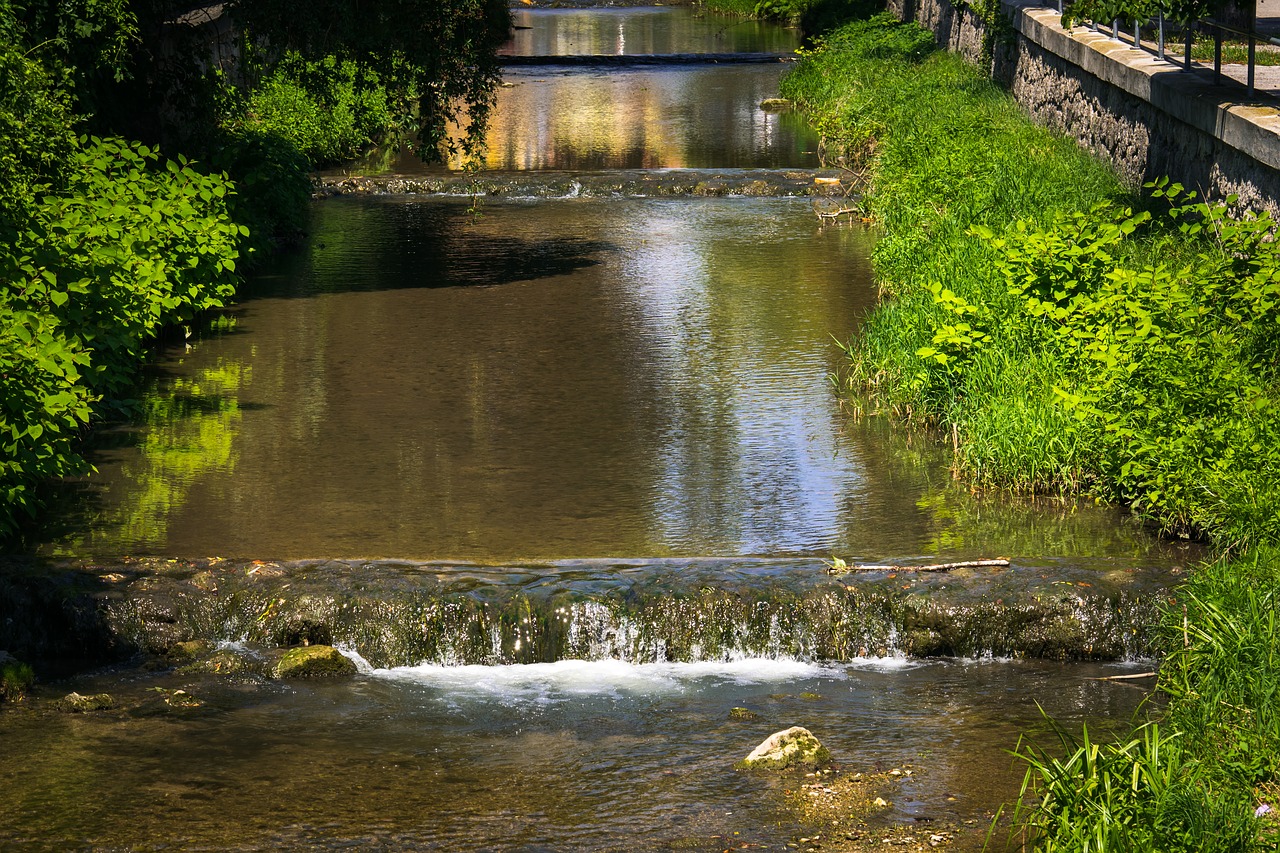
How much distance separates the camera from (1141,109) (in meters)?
15.3

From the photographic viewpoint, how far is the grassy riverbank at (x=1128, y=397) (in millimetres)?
5520

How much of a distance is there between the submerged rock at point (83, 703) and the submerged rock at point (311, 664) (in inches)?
32.6

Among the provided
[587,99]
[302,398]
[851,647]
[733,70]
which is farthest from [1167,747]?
[733,70]

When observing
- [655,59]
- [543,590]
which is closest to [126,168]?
[543,590]

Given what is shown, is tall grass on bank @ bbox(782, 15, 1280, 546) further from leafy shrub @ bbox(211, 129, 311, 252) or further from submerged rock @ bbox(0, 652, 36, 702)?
leafy shrub @ bbox(211, 129, 311, 252)

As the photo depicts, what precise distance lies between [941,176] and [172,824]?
12231 mm

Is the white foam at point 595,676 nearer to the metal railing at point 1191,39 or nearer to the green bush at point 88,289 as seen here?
the green bush at point 88,289

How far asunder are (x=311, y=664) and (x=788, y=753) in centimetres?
263

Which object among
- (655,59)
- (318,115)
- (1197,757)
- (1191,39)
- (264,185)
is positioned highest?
(1191,39)

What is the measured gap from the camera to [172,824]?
6.16 meters

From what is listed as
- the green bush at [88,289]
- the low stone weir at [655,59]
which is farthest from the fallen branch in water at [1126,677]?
the low stone weir at [655,59]

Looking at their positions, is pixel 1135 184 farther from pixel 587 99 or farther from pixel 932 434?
pixel 587 99

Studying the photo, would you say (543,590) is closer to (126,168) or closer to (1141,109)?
(126,168)

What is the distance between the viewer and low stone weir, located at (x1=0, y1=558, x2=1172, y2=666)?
26.4ft
